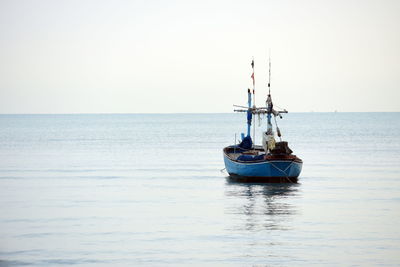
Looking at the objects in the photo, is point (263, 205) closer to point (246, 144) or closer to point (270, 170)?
point (270, 170)

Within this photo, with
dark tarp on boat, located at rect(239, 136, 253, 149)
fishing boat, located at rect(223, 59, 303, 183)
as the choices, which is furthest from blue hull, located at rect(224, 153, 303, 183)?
dark tarp on boat, located at rect(239, 136, 253, 149)

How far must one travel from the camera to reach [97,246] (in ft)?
97.3

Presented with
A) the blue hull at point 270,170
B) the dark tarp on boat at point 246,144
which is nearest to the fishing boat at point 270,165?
Result: the blue hull at point 270,170

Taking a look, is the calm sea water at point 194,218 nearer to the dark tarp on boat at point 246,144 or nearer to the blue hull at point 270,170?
the blue hull at point 270,170

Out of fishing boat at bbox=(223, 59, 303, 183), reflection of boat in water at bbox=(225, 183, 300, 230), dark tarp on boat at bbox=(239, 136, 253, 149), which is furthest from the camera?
dark tarp on boat at bbox=(239, 136, 253, 149)

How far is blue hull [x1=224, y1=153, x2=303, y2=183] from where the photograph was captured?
168ft

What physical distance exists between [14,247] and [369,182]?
31244mm

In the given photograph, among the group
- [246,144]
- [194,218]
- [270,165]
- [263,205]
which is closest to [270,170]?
[270,165]

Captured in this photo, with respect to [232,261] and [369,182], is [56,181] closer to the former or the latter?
[369,182]

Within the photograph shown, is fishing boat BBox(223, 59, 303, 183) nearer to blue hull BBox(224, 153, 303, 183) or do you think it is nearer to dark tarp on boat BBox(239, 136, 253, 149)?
blue hull BBox(224, 153, 303, 183)

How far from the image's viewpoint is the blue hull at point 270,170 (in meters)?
51.2

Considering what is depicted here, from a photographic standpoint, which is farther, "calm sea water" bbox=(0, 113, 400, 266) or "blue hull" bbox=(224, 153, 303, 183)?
"blue hull" bbox=(224, 153, 303, 183)

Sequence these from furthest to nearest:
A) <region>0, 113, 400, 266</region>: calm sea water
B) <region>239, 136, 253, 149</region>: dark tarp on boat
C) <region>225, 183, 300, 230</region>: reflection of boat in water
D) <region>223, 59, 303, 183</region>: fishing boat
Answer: <region>239, 136, 253, 149</region>: dark tarp on boat, <region>223, 59, 303, 183</region>: fishing boat, <region>225, 183, 300, 230</region>: reflection of boat in water, <region>0, 113, 400, 266</region>: calm sea water

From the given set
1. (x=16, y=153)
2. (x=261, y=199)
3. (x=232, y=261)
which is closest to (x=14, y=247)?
(x=232, y=261)
